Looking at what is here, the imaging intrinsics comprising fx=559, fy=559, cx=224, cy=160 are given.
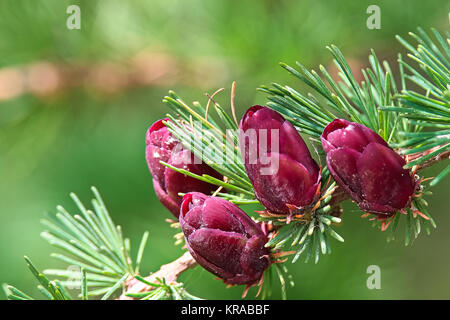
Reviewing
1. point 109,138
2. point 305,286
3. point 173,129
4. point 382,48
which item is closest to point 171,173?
point 173,129

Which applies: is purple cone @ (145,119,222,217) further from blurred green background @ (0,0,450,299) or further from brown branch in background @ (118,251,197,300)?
blurred green background @ (0,0,450,299)

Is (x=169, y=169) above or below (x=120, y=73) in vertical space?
below

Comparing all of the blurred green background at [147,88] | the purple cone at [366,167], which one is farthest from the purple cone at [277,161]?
the blurred green background at [147,88]

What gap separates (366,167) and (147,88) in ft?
1.99

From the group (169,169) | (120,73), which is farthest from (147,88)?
(169,169)

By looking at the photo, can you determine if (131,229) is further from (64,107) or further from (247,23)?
(247,23)

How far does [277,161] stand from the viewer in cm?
36

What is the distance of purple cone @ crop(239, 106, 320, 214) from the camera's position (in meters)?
0.36

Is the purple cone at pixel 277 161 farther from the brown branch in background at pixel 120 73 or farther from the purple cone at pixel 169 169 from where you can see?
the brown branch in background at pixel 120 73

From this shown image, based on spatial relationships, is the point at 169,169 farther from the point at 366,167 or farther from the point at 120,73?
the point at 120,73

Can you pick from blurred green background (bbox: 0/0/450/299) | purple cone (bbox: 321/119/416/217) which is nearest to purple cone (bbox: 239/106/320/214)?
purple cone (bbox: 321/119/416/217)

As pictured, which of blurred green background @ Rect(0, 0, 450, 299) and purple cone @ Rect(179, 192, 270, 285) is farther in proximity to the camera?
blurred green background @ Rect(0, 0, 450, 299)

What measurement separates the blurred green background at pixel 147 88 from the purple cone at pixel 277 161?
0.40m

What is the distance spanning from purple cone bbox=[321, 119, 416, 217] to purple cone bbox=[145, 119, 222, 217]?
104mm
